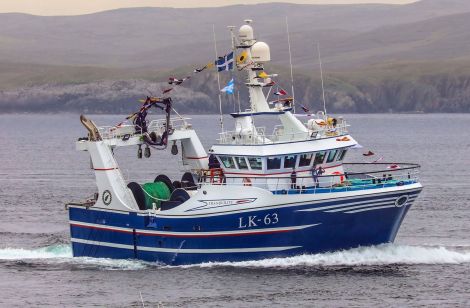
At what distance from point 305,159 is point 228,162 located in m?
3.47

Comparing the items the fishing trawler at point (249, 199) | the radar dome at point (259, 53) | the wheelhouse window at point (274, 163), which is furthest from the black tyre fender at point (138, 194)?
the radar dome at point (259, 53)

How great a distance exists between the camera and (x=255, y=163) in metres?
50.6

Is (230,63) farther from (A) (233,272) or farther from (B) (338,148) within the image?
(A) (233,272)

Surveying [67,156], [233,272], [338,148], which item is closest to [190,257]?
[233,272]

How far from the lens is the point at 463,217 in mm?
67000

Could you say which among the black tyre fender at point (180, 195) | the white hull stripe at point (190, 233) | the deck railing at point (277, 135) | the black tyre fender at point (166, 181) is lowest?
the white hull stripe at point (190, 233)

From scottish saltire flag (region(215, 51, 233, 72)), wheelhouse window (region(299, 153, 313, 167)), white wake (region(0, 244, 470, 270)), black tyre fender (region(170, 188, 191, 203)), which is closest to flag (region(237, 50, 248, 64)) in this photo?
scottish saltire flag (region(215, 51, 233, 72))

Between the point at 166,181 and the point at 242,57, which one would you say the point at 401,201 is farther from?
the point at 166,181

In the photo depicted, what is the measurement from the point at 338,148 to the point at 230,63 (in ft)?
20.2

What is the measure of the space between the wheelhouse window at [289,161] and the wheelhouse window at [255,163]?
106 cm

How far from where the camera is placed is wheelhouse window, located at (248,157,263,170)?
50.4 m

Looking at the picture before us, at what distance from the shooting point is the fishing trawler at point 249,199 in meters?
48.8

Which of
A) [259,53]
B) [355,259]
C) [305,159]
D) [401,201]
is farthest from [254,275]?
[259,53]

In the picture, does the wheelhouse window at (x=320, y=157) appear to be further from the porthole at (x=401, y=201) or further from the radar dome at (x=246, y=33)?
the radar dome at (x=246, y=33)
